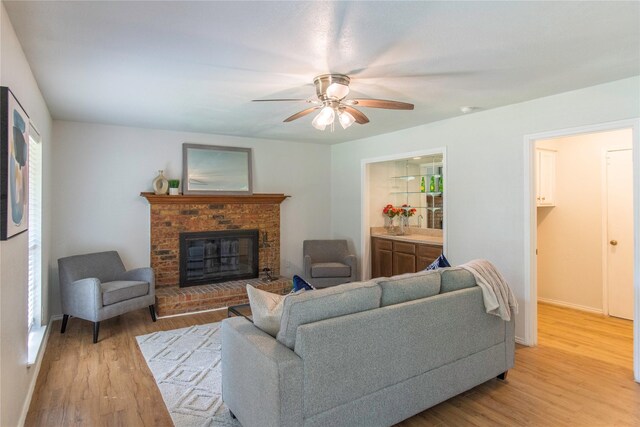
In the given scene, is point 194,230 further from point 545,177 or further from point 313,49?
point 545,177

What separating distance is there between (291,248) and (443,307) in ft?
13.0

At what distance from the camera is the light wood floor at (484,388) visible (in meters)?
2.54

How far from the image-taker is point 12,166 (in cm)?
203

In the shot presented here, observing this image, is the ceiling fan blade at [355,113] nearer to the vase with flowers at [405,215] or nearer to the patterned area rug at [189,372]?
the patterned area rug at [189,372]

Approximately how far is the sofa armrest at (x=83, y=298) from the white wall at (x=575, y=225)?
217 inches

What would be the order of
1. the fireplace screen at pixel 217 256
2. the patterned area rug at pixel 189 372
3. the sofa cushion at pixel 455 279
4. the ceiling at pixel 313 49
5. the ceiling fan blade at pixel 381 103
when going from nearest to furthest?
the ceiling at pixel 313 49
the patterned area rug at pixel 189 372
the sofa cushion at pixel 455 279
the ceiling fan blade at pixel 381 103
the fireplace screen at pixel 217 256

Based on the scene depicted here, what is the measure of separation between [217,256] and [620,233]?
17.0 ft

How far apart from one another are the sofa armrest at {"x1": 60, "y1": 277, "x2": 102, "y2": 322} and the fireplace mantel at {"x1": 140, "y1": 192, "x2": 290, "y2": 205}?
140 centimetres

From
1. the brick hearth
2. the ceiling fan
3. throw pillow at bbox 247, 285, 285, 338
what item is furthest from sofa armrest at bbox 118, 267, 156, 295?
the ceiling fan

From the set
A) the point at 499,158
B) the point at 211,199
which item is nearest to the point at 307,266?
the point at 211,199

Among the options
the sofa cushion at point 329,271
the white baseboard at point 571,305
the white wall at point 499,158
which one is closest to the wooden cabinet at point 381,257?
the sofa cushion at point 329,271

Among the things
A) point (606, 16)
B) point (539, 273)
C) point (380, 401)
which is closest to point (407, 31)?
point (606, 16)

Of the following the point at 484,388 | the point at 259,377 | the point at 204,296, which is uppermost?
the point at 259,377

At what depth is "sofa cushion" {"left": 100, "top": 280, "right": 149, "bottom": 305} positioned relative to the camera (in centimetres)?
399
